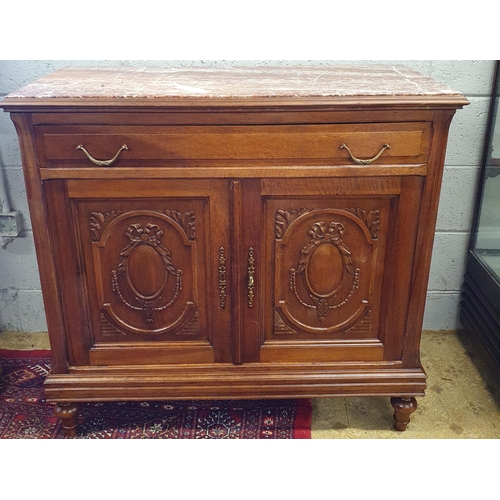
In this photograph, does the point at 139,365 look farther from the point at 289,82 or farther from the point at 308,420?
the point at 289,82

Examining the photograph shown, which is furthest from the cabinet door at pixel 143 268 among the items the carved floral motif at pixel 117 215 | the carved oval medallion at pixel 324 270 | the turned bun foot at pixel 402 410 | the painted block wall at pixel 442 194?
the painted block wall at pixel 442 194

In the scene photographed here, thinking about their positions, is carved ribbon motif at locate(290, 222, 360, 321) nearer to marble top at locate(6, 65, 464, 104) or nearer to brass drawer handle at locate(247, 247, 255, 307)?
brass drawer handle at locate(247, 247, 255, 307)

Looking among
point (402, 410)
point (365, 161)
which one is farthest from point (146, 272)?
point (402, 410)

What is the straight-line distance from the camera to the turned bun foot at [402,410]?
64.3 inches

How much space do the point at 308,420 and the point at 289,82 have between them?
1.00 meters

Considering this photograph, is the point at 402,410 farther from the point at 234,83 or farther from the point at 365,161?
the point at 234,83

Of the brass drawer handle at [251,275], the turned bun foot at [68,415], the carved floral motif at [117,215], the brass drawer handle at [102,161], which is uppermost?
the brass drawer handle at [102,161]

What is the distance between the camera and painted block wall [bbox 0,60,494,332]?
1.84m

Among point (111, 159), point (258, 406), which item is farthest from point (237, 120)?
point (258, 406)

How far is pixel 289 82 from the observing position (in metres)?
1.48

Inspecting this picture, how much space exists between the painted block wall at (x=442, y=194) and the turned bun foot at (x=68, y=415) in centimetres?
63

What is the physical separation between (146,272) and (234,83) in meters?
0.55

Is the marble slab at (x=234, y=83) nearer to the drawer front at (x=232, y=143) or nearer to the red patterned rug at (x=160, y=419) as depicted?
the drawer front at (x=232, y=143)

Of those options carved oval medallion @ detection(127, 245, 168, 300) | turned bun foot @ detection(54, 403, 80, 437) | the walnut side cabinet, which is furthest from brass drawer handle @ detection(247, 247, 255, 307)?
turned bun foot @ detection(54, 403, 80, 437)
